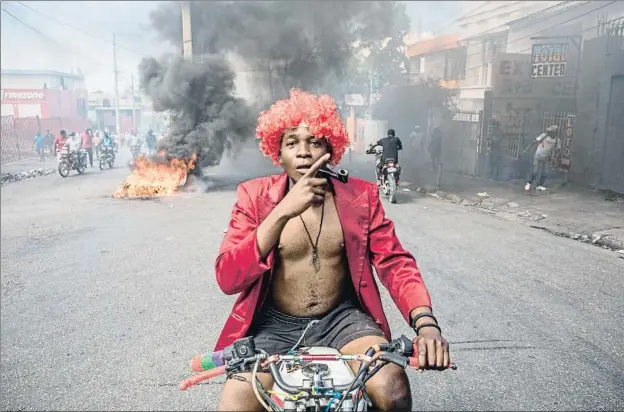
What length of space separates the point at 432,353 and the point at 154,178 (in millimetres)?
13764

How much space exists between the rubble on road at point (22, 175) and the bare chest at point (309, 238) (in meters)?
16.5

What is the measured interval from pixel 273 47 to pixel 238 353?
21.8 meters

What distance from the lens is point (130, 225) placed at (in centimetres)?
923

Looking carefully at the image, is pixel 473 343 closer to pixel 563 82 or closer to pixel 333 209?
pixel 333 209

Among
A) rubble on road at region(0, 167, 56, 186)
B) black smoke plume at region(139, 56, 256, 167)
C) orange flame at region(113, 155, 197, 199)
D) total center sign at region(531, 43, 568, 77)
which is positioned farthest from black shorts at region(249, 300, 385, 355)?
rubble on road at region(0, 167, 56, 186)

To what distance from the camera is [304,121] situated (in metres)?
2.35

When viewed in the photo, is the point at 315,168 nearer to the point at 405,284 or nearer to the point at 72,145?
the point at 405,284

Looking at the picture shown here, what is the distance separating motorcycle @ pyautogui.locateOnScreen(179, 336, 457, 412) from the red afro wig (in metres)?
0.93

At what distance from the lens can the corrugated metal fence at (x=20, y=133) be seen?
902 inches

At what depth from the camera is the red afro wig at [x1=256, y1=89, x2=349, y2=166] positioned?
→ 7.72 ft

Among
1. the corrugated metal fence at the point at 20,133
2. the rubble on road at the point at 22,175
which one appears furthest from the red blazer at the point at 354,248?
the corrugated metal fence at the point at 20,133

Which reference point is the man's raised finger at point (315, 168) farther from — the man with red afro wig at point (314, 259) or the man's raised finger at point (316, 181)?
the man with red afro wig at point (314, 259)

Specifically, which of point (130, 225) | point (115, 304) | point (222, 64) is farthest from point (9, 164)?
point (115, 304)

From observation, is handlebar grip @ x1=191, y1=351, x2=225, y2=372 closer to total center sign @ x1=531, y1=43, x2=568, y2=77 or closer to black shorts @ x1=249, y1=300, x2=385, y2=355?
black shorts @ x1=249, y1=300, x2=385, y2=355
